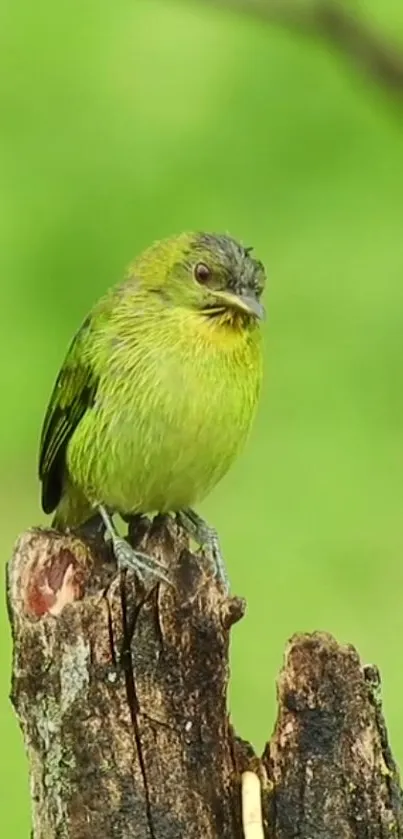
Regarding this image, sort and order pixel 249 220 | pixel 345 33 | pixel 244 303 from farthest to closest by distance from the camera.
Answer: pixel 249 220 → pixel 345 33 → pixel 244 303

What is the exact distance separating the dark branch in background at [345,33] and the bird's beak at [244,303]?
306 centimetres

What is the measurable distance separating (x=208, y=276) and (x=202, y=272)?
17 millimetres

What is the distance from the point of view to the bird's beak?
5113mm

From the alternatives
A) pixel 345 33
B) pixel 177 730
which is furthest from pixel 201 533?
pixel 345 33

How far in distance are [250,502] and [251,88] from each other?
7.42 ft

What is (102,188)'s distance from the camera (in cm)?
1066

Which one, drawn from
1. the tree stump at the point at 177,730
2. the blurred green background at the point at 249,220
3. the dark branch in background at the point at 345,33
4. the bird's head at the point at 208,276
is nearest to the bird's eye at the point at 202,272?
the bird's head at the point at 208,276

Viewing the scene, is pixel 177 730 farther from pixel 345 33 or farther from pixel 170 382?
pixel 345 33

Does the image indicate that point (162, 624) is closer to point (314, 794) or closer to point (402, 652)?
point (314, 794)

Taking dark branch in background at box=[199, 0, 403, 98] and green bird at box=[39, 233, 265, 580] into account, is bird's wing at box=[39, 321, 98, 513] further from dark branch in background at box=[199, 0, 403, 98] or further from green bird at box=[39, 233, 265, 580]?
dark branch in background at box=[199, 0, 403, 98]

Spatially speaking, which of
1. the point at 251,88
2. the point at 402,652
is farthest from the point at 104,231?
the point at 402,652

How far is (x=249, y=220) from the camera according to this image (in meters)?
10.5

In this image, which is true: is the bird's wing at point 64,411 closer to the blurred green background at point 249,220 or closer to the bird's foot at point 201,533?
the bird's foot at point 201,533

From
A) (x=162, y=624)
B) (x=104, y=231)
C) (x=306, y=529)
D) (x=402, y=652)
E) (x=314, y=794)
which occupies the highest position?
(x=104, y=231)
